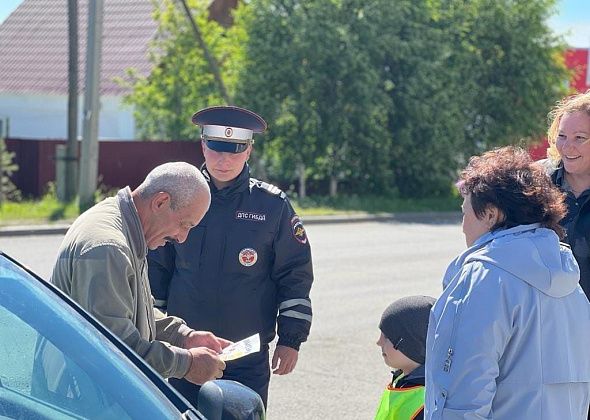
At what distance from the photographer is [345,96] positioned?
81.2 ft

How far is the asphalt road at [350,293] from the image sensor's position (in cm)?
662

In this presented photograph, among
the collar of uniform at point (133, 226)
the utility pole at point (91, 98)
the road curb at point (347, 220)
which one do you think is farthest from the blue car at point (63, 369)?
the utility pole at point (91, 98)

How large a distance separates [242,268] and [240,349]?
0.86m

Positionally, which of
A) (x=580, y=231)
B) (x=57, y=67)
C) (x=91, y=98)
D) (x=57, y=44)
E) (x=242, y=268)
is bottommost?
(x=242, y=268)

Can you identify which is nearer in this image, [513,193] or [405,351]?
[513,193]

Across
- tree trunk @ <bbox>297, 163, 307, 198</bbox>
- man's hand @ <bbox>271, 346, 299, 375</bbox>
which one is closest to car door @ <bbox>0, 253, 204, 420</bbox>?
man's hand @ <bbox>271, 346, 299, 375</bbox>

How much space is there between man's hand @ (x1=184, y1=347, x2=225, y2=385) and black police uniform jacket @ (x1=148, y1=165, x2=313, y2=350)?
3.26ft

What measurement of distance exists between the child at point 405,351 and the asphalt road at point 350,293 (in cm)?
253

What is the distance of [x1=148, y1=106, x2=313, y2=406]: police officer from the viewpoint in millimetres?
4254

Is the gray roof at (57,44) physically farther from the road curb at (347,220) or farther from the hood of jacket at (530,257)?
the hood of jacket at (530,257)

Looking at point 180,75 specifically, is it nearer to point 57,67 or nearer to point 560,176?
point 57,67

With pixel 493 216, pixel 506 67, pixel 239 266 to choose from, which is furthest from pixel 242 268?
pixel 506 67

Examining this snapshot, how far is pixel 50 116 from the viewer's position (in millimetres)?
34969

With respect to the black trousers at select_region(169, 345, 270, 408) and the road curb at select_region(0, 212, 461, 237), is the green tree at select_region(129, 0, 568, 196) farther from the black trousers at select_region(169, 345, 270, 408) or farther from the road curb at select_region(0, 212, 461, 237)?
the black trousers at select_region(169, 345, 270, 408)
